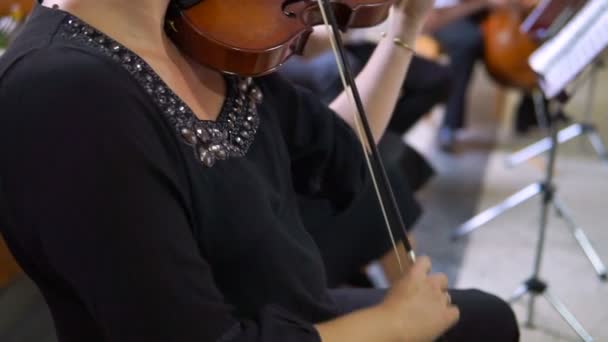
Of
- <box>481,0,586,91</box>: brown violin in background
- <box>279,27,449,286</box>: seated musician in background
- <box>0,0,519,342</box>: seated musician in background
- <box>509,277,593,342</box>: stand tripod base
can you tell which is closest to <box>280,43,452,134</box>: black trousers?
<box>279,27,449,286</box>: seated musician in background

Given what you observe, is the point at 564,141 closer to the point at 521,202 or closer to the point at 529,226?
the point at 521,202

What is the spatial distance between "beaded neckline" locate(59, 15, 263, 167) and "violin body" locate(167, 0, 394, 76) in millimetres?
45

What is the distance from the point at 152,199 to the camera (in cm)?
49

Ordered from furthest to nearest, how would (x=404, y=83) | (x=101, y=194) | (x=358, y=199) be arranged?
(x=404, y=83), (x=358, y=199), (x=101, y=194)

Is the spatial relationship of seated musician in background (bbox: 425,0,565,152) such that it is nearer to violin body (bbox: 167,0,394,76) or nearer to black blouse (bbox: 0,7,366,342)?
violin body (bbox: 167,0,394,76)

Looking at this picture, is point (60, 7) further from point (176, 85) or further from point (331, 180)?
point (331, 180)

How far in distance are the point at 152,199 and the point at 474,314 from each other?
0.49 metres

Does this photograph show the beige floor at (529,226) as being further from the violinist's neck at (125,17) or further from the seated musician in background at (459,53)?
the violinist's neck at (125,17)

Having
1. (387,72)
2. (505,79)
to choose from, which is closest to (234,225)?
(387,72)

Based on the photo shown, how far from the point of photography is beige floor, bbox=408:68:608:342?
4.94 feet

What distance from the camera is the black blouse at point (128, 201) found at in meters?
0.47

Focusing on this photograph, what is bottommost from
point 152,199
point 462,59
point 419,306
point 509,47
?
point 462,59

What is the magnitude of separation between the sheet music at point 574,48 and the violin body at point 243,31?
55 cm

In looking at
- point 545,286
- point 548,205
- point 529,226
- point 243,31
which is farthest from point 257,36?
point 529,226
